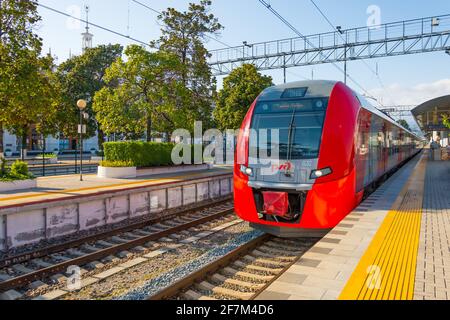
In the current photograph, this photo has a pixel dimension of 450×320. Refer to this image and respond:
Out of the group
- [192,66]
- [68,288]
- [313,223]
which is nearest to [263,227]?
[313,223]

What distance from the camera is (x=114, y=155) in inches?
758

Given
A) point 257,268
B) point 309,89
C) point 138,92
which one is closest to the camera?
point 257,268

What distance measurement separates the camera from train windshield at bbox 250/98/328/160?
Answer: 8.19 m

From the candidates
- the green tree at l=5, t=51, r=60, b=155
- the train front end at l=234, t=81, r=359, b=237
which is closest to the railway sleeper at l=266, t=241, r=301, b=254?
the train front end at l=234, t=81, r=359, b=237

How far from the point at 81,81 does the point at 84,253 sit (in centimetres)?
3711

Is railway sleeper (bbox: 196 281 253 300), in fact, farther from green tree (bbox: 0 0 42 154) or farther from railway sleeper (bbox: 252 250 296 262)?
green tree (bbox: 0 0 42 154)

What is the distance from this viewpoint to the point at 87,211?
11766 millimetres

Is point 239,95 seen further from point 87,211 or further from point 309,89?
point 309,89

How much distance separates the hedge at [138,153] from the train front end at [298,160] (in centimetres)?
1161

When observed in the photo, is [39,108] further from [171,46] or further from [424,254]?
[424,254]

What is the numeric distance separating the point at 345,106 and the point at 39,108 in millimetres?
15945

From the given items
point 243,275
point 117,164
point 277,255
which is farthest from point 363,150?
point 117,164

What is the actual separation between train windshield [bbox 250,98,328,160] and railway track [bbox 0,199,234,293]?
3.79 meters

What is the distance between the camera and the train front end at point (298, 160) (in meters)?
7.80
